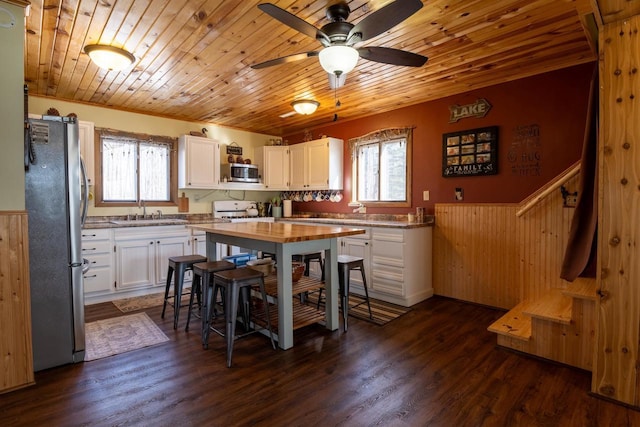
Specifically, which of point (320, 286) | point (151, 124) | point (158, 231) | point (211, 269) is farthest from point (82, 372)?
point (151, 124)

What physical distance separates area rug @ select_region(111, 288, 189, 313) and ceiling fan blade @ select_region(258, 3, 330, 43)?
314cm

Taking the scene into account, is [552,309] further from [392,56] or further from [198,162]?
[198,162]

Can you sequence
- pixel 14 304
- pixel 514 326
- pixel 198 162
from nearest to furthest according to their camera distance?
pixel 14 304
pixel 514 326
pixel 198 162

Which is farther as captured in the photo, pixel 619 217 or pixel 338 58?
pixel 338 58

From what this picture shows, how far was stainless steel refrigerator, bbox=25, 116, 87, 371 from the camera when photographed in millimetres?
2324

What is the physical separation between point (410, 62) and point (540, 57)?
1.54m

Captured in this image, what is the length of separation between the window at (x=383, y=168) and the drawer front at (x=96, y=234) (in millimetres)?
3306

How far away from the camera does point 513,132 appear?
11.7ft

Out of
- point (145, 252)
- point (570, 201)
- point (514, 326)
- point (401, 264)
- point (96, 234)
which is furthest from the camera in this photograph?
point (145, 252)

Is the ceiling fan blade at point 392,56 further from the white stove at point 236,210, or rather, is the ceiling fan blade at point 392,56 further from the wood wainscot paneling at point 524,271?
the white stove at point 236,210

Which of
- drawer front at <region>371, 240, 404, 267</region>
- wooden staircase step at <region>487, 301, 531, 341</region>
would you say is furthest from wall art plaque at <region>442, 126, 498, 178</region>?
wooden staircase step at <region>487, 301, 531, 341</region>

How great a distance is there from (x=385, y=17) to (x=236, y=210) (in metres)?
4.40

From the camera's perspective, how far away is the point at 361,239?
4211mm

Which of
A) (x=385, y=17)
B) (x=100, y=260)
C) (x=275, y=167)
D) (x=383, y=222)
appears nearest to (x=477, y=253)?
(x=383, y=222)
